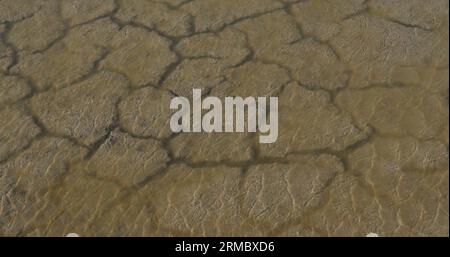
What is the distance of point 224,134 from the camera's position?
2029 mm

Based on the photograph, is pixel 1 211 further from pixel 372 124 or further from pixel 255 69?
pixel 372 124

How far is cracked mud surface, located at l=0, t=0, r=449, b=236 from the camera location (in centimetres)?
178

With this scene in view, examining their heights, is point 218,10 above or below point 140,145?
above

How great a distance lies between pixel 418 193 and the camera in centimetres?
177

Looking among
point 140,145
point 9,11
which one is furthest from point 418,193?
point 9,11

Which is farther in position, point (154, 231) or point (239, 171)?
point (239, 171)

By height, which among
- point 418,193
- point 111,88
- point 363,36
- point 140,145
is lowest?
point 418,193

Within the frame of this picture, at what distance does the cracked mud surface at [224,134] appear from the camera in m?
1.78

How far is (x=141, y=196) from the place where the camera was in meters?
1.85

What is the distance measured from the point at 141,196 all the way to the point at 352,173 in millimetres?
721

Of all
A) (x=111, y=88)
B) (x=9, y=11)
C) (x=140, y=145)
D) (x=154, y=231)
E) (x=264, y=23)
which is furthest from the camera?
(x=9, y=11)

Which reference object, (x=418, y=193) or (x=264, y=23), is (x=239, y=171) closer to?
(x=418, y=193)

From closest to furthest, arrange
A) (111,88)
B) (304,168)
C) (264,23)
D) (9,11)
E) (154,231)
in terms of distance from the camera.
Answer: (154,231)
(304,168)
(111,88)
(264,23)
(9,11)

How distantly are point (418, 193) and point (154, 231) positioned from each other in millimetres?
867
